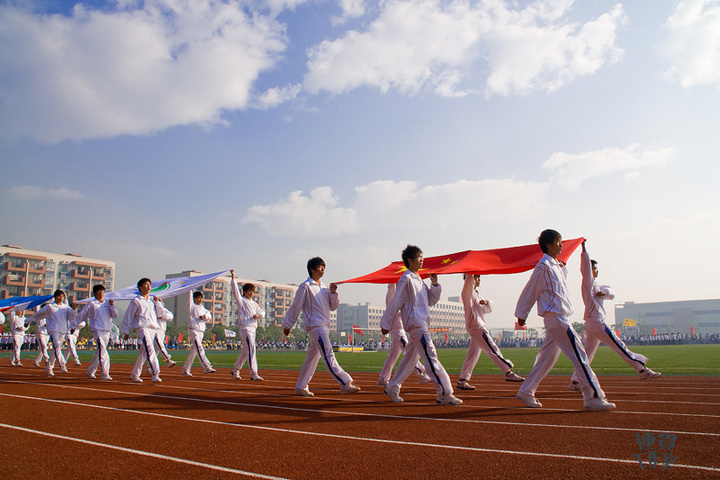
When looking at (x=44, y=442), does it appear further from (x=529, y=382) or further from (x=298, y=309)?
(x=529, y=382)

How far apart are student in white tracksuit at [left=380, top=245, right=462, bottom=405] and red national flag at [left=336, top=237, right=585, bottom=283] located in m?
2.32

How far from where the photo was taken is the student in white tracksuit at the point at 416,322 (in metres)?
7.00

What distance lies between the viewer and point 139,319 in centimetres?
1134

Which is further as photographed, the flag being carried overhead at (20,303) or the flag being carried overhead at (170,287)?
the flag being carried overhead at (20,303)

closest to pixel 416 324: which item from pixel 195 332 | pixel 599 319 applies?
pixel 599 319

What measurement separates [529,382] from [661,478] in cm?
325

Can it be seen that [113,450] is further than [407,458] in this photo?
Yes

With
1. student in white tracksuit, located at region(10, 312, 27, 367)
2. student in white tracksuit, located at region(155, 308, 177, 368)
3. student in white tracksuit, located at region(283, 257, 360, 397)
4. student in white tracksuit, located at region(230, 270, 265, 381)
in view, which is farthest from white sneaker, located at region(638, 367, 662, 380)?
student in white tracksuit, located at region(10, 312, 27, 367)

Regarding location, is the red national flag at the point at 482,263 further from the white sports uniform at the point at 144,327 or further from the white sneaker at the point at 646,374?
the white sports uniform at the point at 144,327

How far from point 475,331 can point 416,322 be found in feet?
9.74

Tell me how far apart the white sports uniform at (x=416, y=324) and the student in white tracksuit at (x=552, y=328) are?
1.13 m

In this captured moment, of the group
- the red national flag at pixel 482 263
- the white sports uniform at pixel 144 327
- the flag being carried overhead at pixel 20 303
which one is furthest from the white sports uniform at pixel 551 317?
the flag being carried overhead at pixel 20 303

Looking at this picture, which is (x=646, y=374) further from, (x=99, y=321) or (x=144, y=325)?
(x=99, y=321)

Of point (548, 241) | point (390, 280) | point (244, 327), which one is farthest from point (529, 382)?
point (244, 327)
